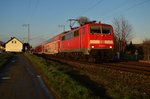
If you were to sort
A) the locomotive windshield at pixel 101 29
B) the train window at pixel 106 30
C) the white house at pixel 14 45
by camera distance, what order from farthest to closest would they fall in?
the white house at pixel 14 45 → the train window at pixel 106 30 → the locomotive windshield at pixel 101 29

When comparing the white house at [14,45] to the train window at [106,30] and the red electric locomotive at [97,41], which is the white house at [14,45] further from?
the train window at [106,30]

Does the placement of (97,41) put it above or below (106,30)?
below

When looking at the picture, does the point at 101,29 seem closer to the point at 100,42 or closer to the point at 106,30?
the point at 106,30

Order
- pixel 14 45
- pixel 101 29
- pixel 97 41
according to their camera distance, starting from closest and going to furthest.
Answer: pixel 97 41, pixel 101 29, pixel 14 45

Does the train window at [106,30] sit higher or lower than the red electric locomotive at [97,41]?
higher

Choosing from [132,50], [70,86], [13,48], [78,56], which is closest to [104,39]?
[78,56]

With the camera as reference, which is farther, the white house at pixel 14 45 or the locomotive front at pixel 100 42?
the white house at pixel 14 45

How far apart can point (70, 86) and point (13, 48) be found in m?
128

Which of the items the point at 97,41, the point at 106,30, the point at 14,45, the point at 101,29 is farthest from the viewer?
the point at 14,45

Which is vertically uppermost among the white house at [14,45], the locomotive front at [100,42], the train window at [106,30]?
the white house at [14,45]

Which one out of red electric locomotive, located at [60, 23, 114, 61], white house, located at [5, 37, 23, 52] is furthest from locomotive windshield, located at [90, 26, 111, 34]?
white house, located at [5, 37, 23, 52]

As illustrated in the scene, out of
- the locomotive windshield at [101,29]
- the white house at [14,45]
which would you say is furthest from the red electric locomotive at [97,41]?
the white house at [14,45]

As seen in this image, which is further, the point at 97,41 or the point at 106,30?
the point at 106,30

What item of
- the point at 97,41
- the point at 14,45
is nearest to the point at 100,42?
the point at 97,41
